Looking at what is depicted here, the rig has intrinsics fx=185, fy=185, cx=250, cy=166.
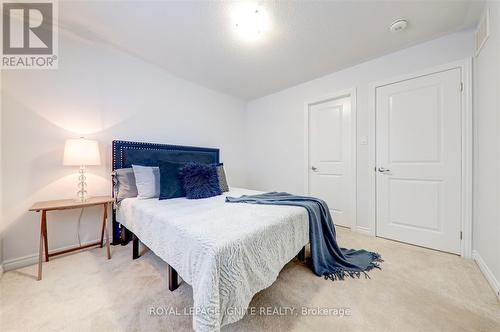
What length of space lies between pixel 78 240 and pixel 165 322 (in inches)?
69.7

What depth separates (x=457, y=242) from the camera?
6.53 ft

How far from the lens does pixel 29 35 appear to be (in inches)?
75.1

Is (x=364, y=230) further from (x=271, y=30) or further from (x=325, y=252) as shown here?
(x=271, y=30)

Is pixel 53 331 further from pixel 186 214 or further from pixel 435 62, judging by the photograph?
pixel 435 62

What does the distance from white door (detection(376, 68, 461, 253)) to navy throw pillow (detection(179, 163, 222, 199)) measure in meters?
2.22

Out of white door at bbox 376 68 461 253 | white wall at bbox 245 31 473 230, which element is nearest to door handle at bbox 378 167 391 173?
white door at bbox 376 68 461 253

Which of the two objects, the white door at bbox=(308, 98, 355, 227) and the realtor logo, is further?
the white door at bbox=(308, 98, 355, 227)

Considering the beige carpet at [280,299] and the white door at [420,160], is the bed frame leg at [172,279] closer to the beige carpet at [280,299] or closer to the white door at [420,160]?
the beige carpet at [280,299]

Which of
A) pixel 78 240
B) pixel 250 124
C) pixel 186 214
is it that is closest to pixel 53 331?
pixel 186 214

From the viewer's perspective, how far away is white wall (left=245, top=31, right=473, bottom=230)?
84.0 inches

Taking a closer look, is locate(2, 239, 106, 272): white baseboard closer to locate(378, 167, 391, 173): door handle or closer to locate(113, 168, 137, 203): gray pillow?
locate(113, 168, 137, 203): gray pillow

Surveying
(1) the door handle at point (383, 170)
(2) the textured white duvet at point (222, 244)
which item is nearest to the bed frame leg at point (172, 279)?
(2) the textured white duvet at point (222, 244)

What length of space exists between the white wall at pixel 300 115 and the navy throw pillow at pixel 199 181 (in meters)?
1.68

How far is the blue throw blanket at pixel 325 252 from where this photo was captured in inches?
65.8
